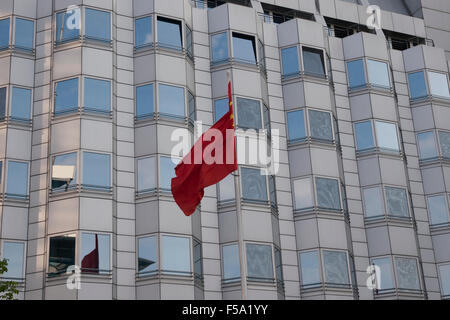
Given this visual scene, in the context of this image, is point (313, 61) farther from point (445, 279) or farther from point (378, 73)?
point (445, 279)

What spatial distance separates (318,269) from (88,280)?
12.5 m

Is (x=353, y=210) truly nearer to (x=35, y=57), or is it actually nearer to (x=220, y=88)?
(x=220, y=88)

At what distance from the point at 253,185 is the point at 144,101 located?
292 inches

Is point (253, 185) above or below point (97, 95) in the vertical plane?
below

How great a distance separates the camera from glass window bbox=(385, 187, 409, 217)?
44.2 metres

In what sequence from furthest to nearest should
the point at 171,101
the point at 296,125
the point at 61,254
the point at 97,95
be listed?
the point at 296,125, the point at 171,101, the point at 97,95, the point at 61,254

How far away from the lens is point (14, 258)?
36688 millimetres

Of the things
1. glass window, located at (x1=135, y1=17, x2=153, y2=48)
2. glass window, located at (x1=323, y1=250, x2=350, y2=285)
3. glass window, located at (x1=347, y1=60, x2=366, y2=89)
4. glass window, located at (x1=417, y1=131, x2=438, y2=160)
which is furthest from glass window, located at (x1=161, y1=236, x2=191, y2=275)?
glass window, located at (x1=417, y1=131, x2=438, y2=160)

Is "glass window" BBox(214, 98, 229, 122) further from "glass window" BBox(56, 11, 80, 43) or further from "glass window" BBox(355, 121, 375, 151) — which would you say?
"glass window" BBox(355, 121, 375, 151)

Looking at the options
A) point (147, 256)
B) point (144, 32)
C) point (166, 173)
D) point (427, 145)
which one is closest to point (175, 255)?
point (147, 256)

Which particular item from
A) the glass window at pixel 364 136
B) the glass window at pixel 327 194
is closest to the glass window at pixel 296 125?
the glass window at pixel 327 194

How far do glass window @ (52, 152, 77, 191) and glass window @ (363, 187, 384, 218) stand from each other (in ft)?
56.6

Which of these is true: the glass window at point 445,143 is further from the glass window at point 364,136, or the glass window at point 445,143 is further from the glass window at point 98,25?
the glass window at point 98,25
